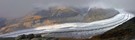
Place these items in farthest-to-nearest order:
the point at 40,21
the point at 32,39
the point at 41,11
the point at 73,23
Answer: the point at 41,11, the point at 40,21, the point at 73,23, the point at 32,39

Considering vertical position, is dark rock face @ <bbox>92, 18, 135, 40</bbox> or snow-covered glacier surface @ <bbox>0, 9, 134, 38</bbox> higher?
snow-covered glacier surface @ <bbox>0, 9, 134, 38</bbox>

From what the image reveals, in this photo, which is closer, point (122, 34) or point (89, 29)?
point (122, 34)

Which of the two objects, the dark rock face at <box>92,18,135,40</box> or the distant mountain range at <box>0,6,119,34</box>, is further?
the distant mountain range at <box>0,6,119,34</box>

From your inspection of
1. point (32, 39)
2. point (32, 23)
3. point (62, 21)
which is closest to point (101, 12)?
point (62, 21)

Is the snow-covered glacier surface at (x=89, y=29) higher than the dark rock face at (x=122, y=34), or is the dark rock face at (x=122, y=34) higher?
the snow-covered glacier surface at (x=89, y=29)

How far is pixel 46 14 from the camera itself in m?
139

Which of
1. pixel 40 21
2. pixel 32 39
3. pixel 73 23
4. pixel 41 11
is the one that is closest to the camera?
pixel 32 39

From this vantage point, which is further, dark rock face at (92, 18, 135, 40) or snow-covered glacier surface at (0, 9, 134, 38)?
snow-covered glacier surface at (0, 9, 134, 38)

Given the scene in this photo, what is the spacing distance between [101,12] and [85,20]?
11483 mm

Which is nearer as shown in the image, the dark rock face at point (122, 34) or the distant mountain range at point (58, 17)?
the dark rock face at point (122, 34)

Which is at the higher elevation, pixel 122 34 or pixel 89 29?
pixel 89 29

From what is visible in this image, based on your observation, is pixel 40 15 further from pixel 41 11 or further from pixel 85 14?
pixel 85 14

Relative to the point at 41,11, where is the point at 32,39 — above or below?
below

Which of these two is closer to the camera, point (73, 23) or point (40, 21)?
point (73, 23)
